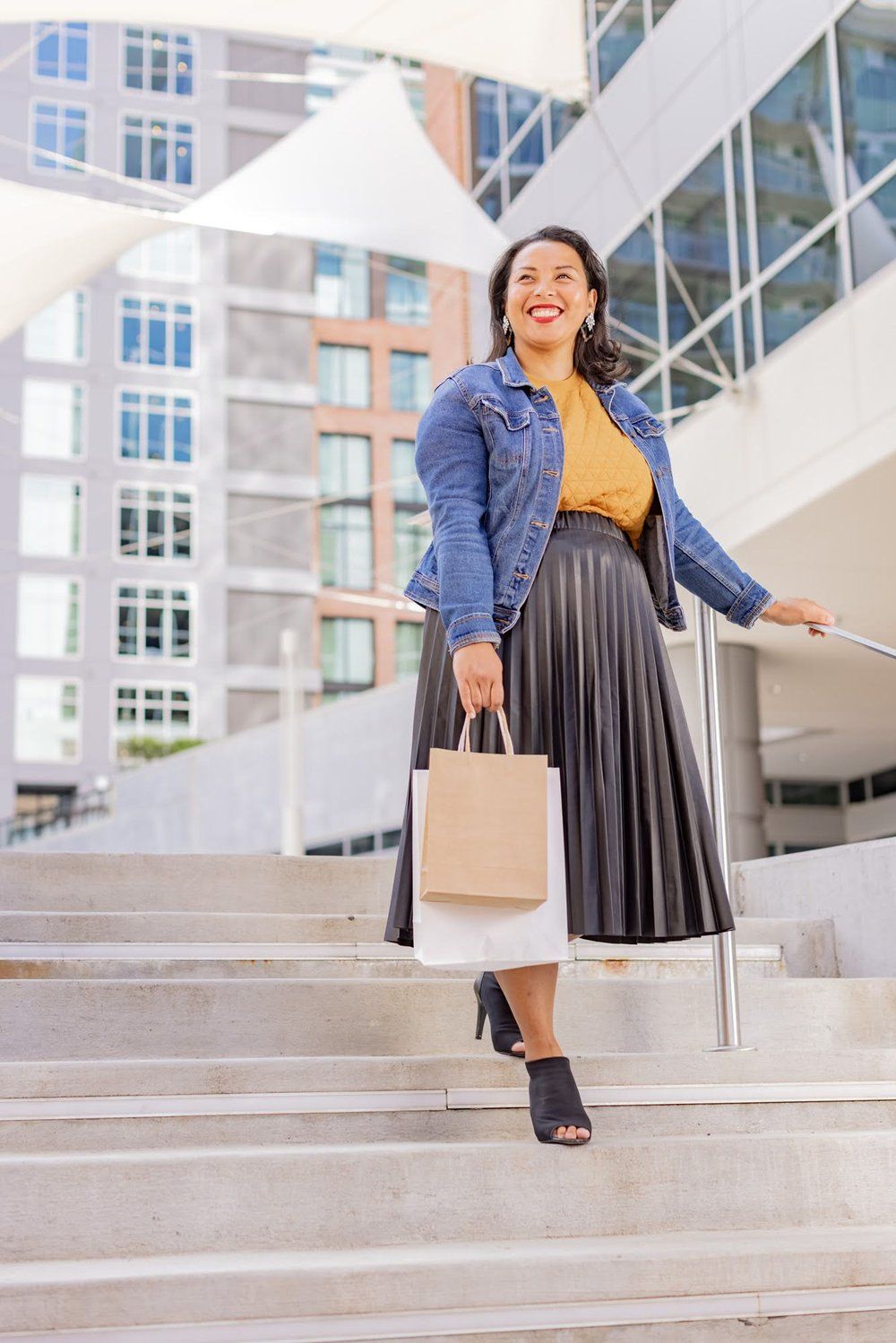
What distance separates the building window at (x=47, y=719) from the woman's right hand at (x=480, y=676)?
3872 cm

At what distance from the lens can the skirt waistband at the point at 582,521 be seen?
3176 mm

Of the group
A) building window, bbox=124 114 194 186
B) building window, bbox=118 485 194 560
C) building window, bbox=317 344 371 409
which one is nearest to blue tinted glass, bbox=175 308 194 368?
building window, bbox=317 344 371 409

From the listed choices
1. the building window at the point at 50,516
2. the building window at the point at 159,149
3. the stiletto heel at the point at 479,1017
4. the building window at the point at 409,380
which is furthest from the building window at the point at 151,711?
the stiletto heel at the point at 479,1017

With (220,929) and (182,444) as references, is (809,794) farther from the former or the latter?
(182,444)

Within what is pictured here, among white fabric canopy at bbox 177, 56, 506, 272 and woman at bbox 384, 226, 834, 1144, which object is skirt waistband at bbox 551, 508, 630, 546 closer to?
woman at bbox 384, 226, 834, 1144

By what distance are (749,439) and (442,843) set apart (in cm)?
967

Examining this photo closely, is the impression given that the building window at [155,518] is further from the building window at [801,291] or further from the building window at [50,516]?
the building window at [801,291]

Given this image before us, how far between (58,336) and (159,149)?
264 inches

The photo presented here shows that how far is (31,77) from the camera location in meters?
43.1

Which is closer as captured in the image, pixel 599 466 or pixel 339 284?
pixel 599 466

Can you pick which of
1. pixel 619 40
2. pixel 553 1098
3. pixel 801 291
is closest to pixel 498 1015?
pixel 553 1098

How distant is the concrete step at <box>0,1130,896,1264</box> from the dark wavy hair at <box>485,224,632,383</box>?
1666 mm

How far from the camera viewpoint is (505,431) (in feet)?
10.3

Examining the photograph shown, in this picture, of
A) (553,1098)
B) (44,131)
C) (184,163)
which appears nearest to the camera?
(553,1098)
